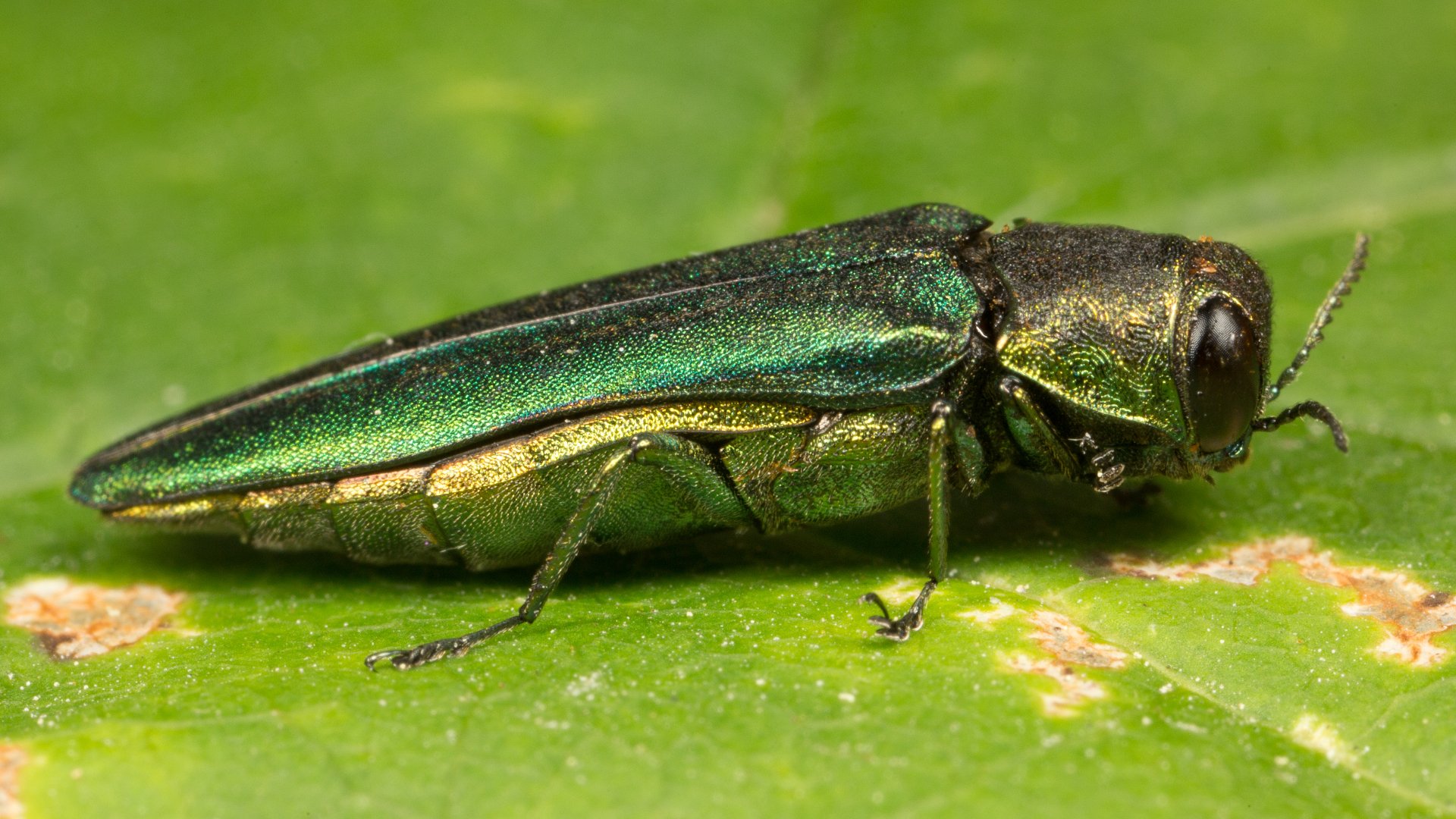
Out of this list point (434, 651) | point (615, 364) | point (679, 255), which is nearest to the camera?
point (434, 651)

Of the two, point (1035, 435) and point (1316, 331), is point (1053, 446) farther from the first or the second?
point (1316, 331)

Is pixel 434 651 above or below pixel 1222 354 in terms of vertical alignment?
below

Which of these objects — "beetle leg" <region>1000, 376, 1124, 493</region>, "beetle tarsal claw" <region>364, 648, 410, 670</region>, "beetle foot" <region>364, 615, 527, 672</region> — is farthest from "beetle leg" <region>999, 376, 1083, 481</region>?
"beetle tarsal claw" <region>364, 648, 410, 670</region>

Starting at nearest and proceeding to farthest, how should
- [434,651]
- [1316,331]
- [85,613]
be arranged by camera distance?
[434,651]
[85,613]
[1316,331]

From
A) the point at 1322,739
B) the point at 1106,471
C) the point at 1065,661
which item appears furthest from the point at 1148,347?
the point at 1322,739

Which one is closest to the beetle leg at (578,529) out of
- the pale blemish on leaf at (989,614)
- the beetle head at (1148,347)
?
the pale blemish on leaf at (989,614)

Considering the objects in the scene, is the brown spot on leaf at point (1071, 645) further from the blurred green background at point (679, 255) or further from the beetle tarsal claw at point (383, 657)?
the beetle tarsal claw at point (383, 657)
